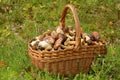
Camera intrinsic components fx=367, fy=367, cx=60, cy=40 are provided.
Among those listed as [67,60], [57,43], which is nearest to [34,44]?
[57,43]

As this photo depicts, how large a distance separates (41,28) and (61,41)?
201 cm

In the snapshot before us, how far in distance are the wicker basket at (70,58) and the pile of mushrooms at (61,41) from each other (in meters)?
0.08

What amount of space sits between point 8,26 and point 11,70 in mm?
2246

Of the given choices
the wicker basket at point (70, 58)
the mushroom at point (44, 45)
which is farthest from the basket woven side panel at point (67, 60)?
the mushroom at point (44, 45)

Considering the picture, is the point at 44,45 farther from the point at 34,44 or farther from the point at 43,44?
the point at 34,44

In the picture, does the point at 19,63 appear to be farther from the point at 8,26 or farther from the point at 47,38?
the point at 8,26

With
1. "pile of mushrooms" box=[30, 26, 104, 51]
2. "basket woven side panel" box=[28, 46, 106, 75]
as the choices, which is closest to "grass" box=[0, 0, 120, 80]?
"basket woven side panel" box=[28, 46, 106, 75]

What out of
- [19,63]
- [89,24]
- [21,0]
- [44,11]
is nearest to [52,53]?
[19,63]

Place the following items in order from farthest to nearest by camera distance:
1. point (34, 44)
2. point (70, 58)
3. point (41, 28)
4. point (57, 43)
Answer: point (41, 28), point (34, 44), point (57, 43), point (70, 58)

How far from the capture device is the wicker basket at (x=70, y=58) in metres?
3.79

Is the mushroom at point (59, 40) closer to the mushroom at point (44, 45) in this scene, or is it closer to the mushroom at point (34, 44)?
the mushroom at point (44, 45)

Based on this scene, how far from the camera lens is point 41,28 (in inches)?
233

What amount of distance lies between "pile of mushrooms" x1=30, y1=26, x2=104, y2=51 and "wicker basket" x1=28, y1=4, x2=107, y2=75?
0.08 m

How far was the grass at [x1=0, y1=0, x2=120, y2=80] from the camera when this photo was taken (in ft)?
13.0
